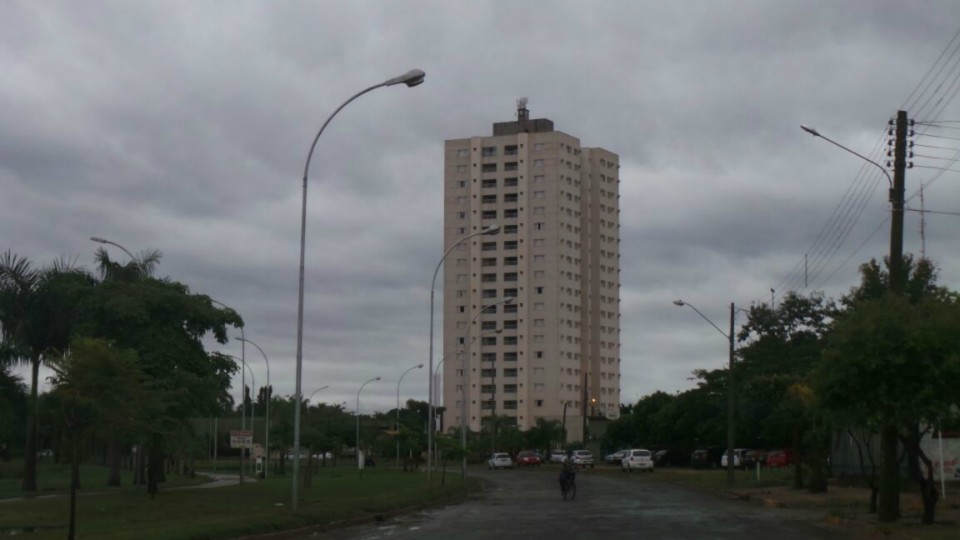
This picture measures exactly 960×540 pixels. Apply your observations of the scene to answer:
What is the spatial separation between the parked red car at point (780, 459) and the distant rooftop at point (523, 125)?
82.1 m

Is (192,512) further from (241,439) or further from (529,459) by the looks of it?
(529,459)

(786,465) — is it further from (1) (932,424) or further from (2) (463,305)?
(2) (463,305)

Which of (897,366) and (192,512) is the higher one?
(897,366)

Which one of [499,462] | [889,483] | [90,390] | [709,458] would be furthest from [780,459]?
[90,390]

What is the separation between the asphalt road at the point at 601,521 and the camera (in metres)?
25.2

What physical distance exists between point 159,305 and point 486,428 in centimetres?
9427

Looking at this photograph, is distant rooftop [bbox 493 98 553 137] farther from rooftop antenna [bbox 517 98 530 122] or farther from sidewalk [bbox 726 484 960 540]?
sidewalk [bbox 726 484 960 540]

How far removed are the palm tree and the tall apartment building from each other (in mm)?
92506

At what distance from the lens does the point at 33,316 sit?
1935 inches

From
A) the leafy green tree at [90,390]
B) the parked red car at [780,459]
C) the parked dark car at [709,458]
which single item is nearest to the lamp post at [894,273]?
the leafy green tree at [90,390]

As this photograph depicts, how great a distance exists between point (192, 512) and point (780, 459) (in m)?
50.8

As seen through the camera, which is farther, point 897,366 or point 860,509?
point 860,509

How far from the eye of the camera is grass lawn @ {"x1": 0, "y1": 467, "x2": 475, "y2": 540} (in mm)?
24703

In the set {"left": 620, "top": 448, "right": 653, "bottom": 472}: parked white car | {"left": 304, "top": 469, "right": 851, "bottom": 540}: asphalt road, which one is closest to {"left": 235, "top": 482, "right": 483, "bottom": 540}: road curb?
{"left": 304, "top": 469, "right": 851, "bottom": 540}: asphalt road
